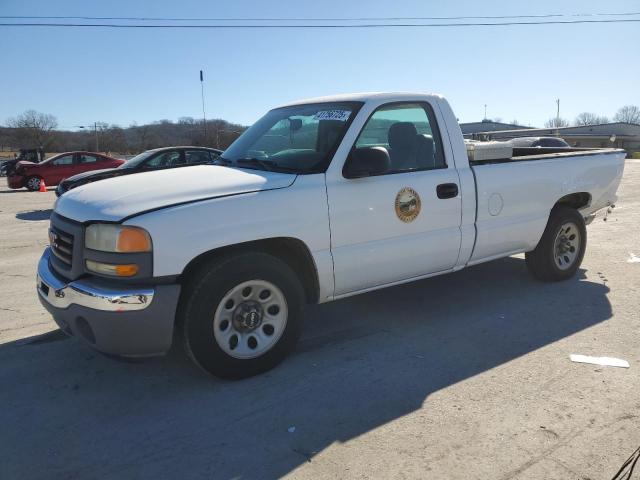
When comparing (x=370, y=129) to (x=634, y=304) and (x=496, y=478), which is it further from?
(x=634, y=304)

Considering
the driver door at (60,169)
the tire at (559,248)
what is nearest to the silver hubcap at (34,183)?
the driver door at (60,169)

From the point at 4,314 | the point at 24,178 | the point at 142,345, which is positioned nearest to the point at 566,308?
the point at 142,345

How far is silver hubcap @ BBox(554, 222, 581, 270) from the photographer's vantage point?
18.4 ft

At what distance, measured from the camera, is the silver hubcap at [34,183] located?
19266 millimetres

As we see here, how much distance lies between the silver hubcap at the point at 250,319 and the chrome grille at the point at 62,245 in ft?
3.44

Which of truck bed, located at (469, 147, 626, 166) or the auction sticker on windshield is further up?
the auction sticker on windshield

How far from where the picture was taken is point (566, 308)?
488 cm

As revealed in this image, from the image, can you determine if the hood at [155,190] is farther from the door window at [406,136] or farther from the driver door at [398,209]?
the door window at [406,136]

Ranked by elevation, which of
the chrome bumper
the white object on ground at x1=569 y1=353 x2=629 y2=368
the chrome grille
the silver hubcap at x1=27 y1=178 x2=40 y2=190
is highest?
the silver hubcap at x1=27 y1=178 x2=40 y2=190

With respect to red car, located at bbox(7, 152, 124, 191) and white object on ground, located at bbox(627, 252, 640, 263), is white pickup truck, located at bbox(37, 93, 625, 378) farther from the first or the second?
red car, located at bbox(7, 152, 124, 191)

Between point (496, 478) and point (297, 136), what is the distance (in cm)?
283

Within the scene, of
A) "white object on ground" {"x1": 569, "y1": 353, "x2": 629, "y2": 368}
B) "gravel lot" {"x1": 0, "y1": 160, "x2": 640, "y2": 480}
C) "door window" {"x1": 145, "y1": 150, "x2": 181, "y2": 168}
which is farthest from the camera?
"door window" {"x1": 145, "y1": 150, "x2": 181, "y2": 168}

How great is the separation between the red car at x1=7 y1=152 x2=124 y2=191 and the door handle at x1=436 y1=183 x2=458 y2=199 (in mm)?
16934

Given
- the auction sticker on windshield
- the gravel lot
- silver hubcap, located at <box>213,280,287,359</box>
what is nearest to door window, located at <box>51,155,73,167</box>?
the gravel lot
